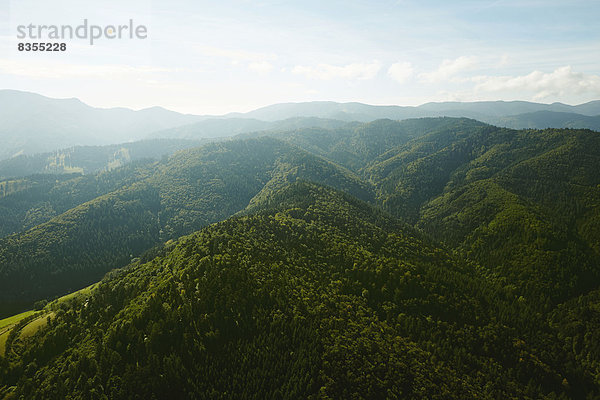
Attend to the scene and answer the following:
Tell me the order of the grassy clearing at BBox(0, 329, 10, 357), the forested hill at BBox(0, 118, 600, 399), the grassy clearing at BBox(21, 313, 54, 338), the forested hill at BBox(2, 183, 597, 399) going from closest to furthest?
the forested hill at BBox(2, 183, 597, 399) < the forested hill at BBox(0, 118, 600, 399) < the grassy clearing at BBox(0, 329, 10, 357) < the grassy clearing at BBox(21, 313, 54, 338)

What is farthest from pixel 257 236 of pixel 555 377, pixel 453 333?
pixel 555 377

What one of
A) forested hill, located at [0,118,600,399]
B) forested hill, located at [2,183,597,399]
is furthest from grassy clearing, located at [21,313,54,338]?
forested hill, located at [2,183,597,399]

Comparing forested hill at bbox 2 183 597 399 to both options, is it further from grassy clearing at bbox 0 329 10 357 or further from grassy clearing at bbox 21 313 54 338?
grassy clearing at bbox 0 329 10 357

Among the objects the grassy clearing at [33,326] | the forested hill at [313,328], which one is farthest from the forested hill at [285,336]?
the grassy clearing at [33,326]

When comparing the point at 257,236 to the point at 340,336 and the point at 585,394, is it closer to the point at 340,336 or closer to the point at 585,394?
the point at 340,336

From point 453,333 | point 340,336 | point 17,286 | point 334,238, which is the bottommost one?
point 17,286

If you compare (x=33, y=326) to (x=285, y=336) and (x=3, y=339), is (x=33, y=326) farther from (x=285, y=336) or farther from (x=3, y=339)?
(x=285, y=336)

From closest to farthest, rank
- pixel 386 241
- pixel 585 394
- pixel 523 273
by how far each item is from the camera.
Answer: pixel 585 394, pixel 523 273, pixel 386 241

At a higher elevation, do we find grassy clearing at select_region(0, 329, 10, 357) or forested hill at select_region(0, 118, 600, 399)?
forested hill at select_region(0, 118, 600, 399)
